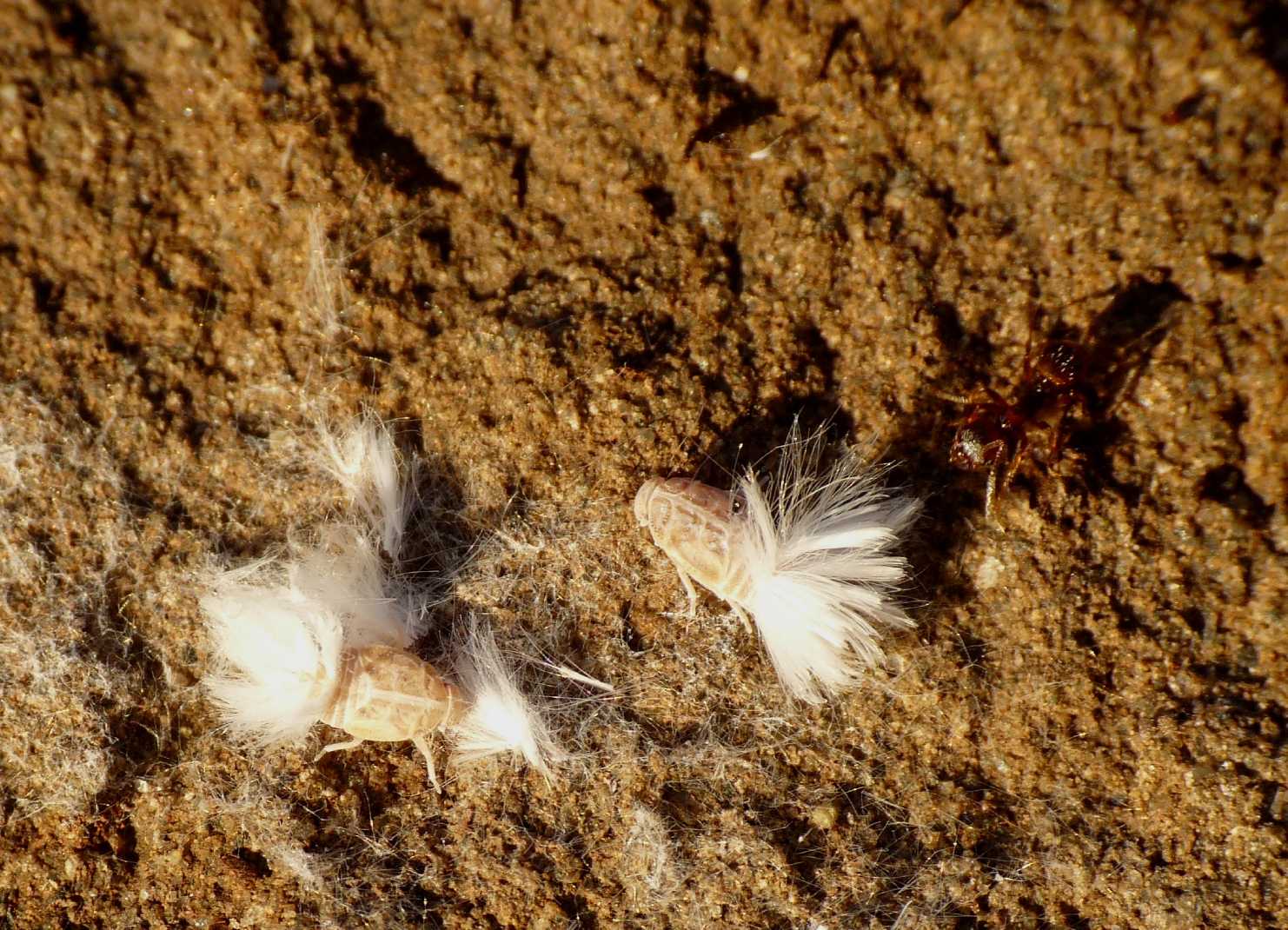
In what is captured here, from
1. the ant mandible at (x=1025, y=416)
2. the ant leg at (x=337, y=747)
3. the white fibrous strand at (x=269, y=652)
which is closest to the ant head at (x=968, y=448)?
the ant mandible at (x=1025, y=416)

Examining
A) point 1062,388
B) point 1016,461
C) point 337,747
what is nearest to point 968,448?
point 1016,461

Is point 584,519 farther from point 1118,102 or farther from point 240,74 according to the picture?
point 1118,102

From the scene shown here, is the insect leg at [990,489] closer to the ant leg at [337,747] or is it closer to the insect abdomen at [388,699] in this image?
the insect abdomen at [388,699]

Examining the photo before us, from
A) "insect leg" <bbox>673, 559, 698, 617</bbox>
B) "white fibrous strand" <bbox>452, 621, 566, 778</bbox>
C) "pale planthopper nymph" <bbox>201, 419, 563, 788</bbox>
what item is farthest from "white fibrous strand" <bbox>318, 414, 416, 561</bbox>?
"insect leg" <bbox>673, 559, 698, 617</bbox>

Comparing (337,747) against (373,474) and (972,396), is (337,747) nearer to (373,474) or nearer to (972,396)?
(373,474)

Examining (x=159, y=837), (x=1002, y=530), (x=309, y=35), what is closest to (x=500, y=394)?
(x=309, y=35)
